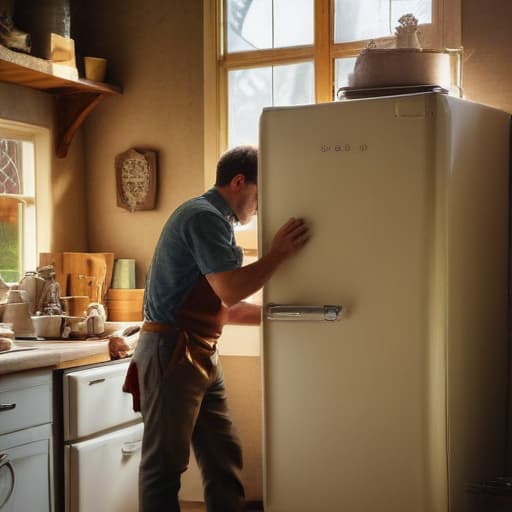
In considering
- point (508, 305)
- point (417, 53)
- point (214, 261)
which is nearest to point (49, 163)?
point (214, 261)

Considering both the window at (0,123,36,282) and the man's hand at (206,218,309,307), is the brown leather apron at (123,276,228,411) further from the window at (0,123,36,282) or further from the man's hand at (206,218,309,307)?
the window at (0,123,36,282)

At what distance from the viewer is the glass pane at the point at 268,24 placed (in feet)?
11.7

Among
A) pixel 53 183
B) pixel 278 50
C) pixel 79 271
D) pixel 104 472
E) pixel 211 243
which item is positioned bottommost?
pixel 104 472

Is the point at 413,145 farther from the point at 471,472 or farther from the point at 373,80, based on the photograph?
the point at 471,472

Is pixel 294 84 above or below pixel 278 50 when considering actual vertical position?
below

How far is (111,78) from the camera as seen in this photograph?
3.93 metres

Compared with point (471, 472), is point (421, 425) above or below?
above

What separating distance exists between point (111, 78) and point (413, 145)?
1931 millimetres

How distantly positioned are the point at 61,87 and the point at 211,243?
1.55 m

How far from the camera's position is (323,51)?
351 cm

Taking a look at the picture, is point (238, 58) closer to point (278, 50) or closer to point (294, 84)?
point (278, 50)

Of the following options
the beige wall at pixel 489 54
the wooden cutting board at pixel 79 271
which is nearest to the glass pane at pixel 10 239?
the wooden cutting board at pixel 79 271

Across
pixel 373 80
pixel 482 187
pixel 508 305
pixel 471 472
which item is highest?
pixel 373 80

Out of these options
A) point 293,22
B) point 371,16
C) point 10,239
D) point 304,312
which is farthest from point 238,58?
point 304,312
